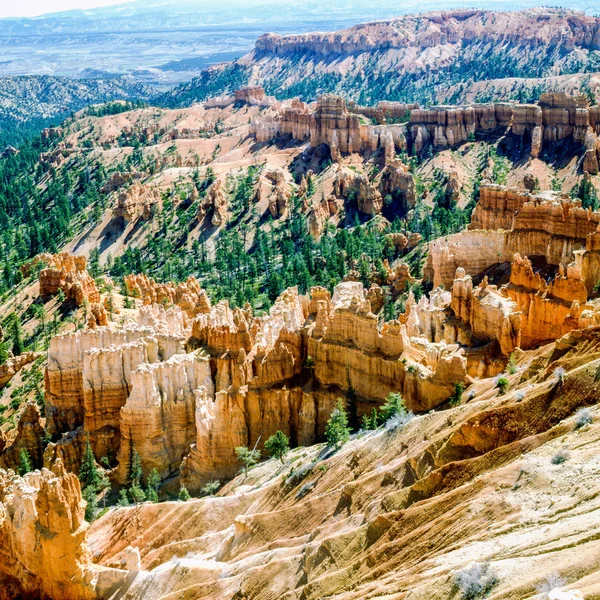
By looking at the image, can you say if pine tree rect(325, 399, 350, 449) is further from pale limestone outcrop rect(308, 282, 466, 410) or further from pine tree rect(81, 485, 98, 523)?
pine tree rect(81, 485, 98, 523)

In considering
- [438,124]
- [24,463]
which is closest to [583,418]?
[24,463]

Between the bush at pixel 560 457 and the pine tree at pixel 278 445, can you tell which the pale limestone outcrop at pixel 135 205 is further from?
the bush at pixel 560 457

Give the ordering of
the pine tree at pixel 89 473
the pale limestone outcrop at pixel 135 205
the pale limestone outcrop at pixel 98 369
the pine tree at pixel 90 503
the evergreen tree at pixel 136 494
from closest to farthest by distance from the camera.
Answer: the evergreen tree at pixel 136 494, the pine tree at pixel 90 503, the pine tree at pixel 89 473, the pale limestone outcrop at pixel 98 369, the pale limestone outcrop at pixel 135 205

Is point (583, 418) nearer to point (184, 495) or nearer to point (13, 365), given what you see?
Result: point (184, 495)

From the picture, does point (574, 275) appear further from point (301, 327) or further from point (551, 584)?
point (551, 584)

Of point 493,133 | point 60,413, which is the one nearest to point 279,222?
point 493,133

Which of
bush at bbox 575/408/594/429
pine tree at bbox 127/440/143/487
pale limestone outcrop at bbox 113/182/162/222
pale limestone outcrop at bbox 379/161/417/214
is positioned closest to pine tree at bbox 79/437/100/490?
pine tree at bbox 127/440/143/487

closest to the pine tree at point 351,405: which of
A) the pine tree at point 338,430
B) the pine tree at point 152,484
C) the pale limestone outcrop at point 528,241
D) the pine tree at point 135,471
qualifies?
the pine tree at point 338,430
